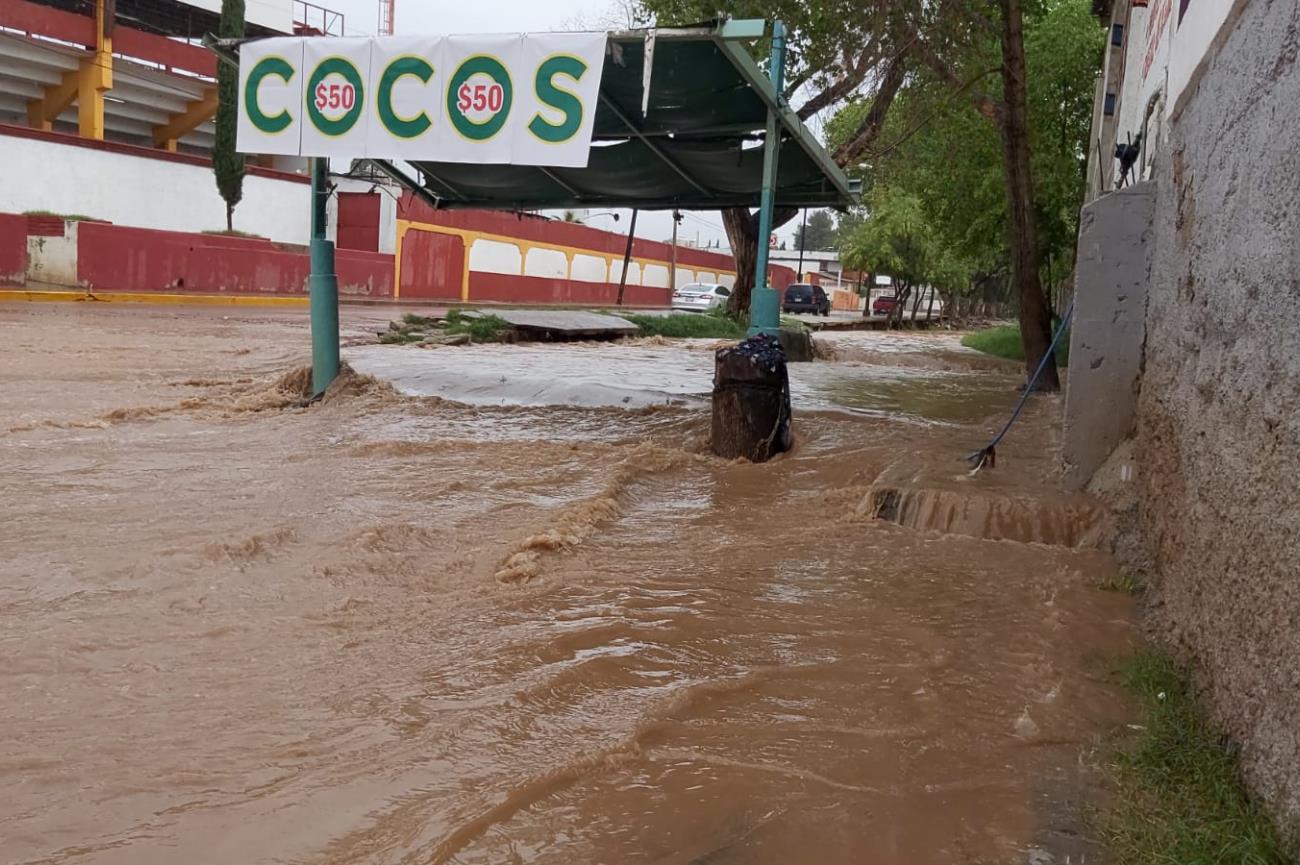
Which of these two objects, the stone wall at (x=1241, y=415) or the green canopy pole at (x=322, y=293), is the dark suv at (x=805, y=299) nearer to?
the green canopy pole at (x=322, y=293)

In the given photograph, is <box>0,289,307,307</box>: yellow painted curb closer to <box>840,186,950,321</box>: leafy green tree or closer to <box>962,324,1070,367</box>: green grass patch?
<box>962,324,1070,367</box>: green grass patch

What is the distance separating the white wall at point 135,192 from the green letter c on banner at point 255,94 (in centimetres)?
1884

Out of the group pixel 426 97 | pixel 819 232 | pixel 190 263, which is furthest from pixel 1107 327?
pixel 819 232

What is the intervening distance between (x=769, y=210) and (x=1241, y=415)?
5.47 meters

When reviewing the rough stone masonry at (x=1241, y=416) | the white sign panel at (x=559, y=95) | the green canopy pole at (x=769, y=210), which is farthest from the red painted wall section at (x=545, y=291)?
the rough stone masonry at (x=1241, y=416)

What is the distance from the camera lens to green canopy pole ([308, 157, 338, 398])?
31.4 feet

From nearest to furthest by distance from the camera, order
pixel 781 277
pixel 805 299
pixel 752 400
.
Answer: pixel 752 400 → pixel 805 299 → pixel 781 277

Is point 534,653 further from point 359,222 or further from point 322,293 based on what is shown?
point 359,222

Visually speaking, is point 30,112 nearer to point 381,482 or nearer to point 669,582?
point 381,482

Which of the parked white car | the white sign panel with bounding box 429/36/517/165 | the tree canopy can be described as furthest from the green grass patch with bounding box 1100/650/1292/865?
the parked white car

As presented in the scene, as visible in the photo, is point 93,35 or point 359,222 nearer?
point 93,35

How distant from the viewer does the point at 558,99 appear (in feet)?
25.7

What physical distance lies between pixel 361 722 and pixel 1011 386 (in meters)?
12.8

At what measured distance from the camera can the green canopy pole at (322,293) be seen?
9.58m
